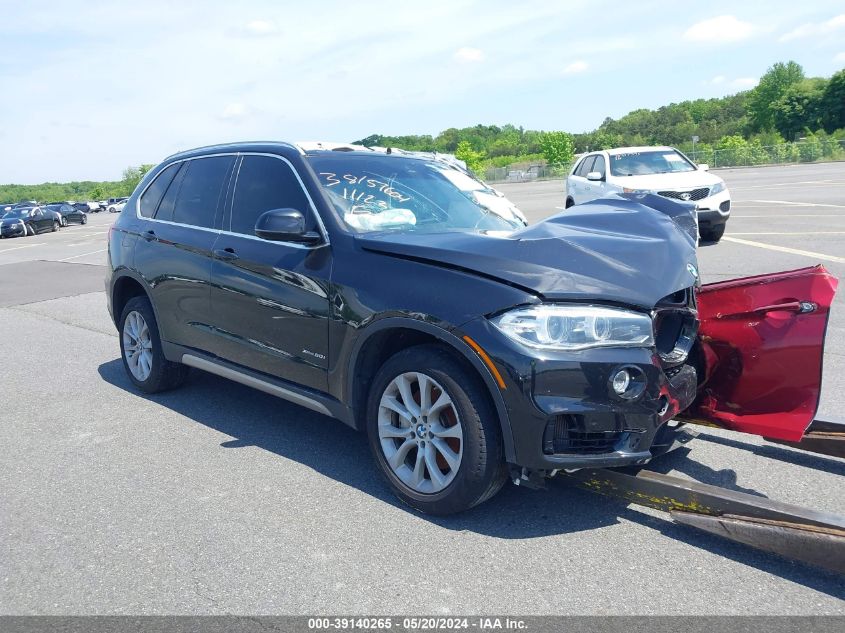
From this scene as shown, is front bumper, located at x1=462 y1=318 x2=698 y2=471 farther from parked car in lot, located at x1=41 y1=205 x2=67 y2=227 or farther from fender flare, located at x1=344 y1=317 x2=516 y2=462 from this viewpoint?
parked car in lot, located at x1=41 y1=205 x2=67 y2=227

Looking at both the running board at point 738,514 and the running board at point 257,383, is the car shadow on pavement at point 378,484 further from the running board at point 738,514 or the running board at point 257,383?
the running board at point 257,383

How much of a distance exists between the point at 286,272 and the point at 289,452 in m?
1.12

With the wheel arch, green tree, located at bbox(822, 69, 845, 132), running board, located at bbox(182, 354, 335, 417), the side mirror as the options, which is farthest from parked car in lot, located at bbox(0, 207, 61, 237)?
green tree, located at bbox(822, 69, 845, 132)

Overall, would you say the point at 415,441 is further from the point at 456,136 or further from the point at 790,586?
the point at 456,136

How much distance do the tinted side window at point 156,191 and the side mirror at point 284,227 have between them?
2026 mm

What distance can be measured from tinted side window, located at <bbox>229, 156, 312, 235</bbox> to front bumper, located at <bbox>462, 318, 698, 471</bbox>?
65.8 inches

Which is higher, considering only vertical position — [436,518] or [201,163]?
[201,163]

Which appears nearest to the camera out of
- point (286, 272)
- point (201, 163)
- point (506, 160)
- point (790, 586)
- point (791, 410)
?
point (790, 586)

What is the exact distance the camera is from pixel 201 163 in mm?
5312

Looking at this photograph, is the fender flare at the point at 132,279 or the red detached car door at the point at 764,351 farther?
the fender flare at the point at 132,279

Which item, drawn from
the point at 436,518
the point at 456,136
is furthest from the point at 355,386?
the point at 456,136

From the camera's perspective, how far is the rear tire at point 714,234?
40.9ft

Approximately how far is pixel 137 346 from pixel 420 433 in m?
3.17

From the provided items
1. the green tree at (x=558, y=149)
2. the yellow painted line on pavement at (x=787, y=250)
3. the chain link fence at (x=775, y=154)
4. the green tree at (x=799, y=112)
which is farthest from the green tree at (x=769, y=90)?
the yellow painted line on pavement at (x=787, y=250)
